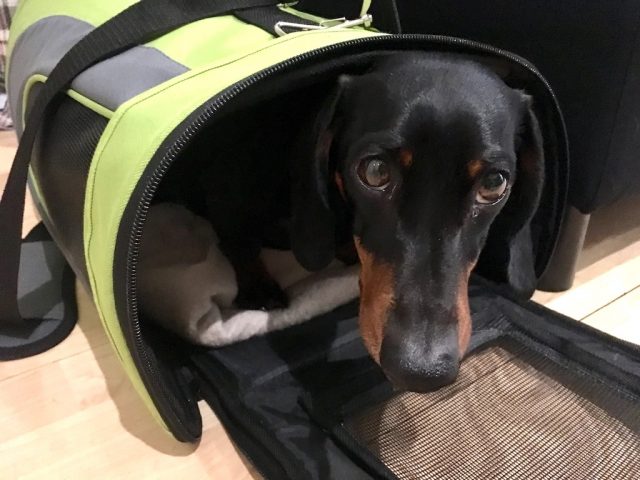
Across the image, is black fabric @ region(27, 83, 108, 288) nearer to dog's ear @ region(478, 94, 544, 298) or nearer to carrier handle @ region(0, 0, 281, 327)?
carrier handle @ region(0, 0, 281, 327)

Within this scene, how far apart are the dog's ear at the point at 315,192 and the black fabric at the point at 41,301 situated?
504 millimetres

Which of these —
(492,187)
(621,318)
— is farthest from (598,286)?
(492,187)

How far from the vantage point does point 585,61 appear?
129 cm

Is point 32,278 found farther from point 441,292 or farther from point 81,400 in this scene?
point 441,292

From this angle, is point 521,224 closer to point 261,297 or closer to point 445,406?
point 445,406

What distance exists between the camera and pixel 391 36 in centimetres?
107

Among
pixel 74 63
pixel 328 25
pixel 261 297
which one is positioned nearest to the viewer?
pixel 74 63

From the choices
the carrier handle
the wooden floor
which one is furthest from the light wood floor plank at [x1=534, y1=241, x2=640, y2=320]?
the carrier handle

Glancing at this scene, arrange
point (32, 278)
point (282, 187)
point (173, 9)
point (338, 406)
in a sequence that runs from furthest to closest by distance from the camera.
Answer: point (32, 278) < point (282, 187) < point (173, 9) < point (338, 406)

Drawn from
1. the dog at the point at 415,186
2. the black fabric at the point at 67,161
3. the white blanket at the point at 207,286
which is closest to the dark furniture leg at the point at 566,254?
the dog at the point at 415,186

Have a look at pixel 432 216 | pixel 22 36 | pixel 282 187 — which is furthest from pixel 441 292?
pixel 22 36

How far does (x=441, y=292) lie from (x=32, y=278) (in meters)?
0.91

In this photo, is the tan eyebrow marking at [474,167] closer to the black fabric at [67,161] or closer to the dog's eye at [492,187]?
the dog's eye at [492,187]

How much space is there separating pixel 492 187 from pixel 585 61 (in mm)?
426
